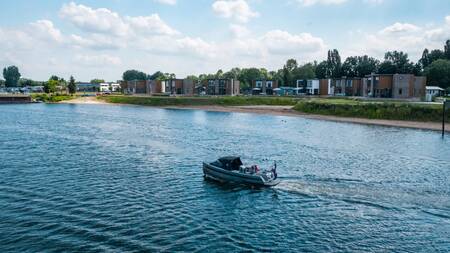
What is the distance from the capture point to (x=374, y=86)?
146625 mm

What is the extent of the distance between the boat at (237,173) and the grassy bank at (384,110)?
227ft

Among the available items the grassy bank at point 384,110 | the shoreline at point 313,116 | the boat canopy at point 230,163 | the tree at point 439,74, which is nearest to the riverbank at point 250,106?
the shoreline at point 313,116

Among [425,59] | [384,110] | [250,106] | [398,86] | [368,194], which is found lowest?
[368,194]

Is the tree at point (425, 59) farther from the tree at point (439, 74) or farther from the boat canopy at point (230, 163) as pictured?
the boat canopy at point (230, 163)

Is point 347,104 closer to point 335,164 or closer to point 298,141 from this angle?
point 298,141

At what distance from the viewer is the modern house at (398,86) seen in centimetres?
13762

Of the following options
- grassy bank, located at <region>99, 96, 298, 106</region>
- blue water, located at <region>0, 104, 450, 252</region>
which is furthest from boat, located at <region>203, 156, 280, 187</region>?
grassy bank, located at <region>99, 96, 298, 106</region>

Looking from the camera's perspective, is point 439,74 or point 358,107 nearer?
point 358,107

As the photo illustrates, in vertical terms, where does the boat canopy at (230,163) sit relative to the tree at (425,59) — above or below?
below

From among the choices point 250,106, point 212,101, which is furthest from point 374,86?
point 212,101

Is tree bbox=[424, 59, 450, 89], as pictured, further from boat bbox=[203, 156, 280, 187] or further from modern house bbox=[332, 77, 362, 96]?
boat bbox=[203, 156, 280, 187]

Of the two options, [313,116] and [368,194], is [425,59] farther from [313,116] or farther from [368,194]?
[368,194]

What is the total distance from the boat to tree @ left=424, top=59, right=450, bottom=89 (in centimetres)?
14454

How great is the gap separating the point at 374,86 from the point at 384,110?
145ft
